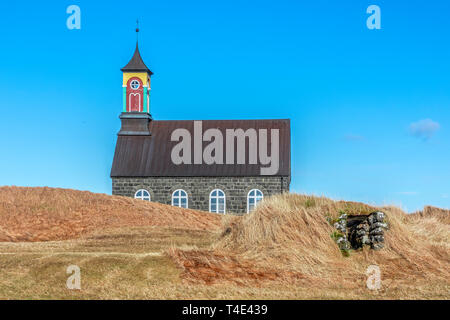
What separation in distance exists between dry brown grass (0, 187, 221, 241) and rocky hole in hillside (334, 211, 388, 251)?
36.5ft

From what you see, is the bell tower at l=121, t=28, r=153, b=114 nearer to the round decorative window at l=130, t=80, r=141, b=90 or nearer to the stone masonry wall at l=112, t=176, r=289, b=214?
the round decorative window at l=130, t=80, r=141, b=90

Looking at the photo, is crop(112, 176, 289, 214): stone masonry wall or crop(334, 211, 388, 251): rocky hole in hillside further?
crop(112, 176, 289, 214): stone masonry wall

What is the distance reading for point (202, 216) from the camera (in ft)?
106

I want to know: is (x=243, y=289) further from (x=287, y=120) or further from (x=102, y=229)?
(x=287, y=120)

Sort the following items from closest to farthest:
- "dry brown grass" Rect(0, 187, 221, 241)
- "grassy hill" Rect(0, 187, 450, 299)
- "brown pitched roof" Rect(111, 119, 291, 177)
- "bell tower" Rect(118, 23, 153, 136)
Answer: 1. "grassy hill" Rect(0, 187, 450, 299)
2. "dry brown grass" Rect(0, 187, 221, 241)
3. "brown pitched roof" Rect(111, 119, 291, 177)
4. "bell tower" Rect(118, 23, 153, 136)

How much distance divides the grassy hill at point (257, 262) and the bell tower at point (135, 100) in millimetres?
20634

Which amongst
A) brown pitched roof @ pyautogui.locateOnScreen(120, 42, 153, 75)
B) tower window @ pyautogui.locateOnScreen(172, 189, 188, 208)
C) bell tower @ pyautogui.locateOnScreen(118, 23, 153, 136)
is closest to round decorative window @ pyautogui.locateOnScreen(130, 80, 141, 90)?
bell tower @ pyautogui.locateOnScreen(118, 23, 153, 136)

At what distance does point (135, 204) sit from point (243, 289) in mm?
18205

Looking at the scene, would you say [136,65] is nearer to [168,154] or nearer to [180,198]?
[168,154]

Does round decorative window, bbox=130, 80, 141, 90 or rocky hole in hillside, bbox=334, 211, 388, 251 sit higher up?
round decorative window, bbox=130, 80, 141, 90

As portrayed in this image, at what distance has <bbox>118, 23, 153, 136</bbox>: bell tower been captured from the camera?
43.5 m
